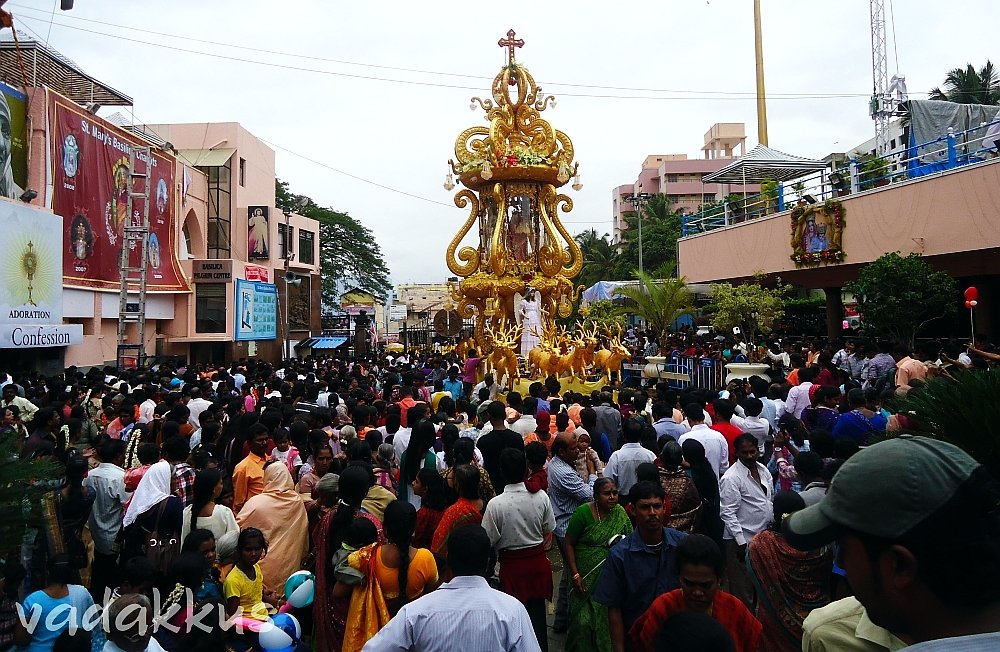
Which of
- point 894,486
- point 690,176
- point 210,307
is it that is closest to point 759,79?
point 690,176

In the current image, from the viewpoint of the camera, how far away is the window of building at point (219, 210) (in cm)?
2939

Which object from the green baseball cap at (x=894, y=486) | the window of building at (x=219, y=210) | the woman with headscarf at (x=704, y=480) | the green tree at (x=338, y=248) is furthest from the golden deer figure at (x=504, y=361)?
the green tree at (x=338, y=248)

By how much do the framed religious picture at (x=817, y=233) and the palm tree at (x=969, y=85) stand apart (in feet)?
53.2

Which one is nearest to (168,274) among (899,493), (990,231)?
(990,231)

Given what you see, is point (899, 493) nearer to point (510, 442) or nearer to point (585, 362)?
point (510, 442)

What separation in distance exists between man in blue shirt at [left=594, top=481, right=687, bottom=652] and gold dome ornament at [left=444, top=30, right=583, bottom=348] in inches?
558

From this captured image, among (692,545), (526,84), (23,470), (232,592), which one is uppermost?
(526,84)

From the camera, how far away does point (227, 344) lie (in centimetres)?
2769

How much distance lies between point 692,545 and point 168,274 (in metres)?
25.4

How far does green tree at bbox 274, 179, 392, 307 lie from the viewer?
154 feet

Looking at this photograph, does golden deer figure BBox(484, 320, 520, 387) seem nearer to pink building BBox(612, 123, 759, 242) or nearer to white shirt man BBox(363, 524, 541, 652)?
white shirt man BBox(363, 524, 541, 652)

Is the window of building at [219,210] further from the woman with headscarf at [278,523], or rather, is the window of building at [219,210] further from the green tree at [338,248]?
the woman with headscarf at [278,523]

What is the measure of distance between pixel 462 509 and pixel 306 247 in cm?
3331

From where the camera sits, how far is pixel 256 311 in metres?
28.8
